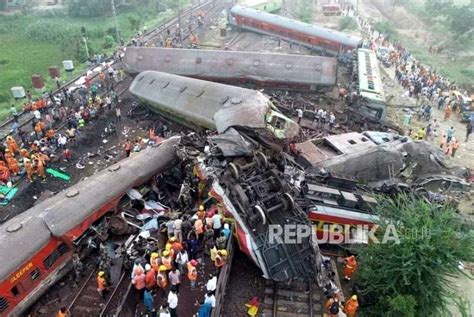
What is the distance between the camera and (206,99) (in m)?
19.2

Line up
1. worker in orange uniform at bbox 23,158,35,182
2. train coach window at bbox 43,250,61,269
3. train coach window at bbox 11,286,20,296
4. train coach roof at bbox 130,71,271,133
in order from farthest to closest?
worker in orange uniform at bbox 23,158,35,182 < train coach roof at bbox 130,71,271,133 < train coach window at bbox 43,250,61,269 < train coach window at bbox 11,286,20,296

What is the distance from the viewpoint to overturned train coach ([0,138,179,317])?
34.9 feet

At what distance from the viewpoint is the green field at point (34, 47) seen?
92.8ft

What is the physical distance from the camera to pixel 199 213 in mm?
12375

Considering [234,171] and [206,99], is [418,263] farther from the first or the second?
[206,99]

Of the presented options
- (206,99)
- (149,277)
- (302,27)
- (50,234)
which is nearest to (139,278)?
(149,277)

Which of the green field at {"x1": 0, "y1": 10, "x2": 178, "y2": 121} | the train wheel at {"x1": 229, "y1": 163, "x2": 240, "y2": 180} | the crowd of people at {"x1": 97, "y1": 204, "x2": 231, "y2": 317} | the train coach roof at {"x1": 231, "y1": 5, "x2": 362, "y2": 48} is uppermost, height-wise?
the train wheel at {"x1": 229, "y1": 163, "x2": 240, "y2": 180}

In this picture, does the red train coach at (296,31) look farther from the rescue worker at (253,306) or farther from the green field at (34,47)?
the rescue worker at (253,306)

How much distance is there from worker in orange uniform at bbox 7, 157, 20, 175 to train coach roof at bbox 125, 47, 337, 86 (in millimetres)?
10907

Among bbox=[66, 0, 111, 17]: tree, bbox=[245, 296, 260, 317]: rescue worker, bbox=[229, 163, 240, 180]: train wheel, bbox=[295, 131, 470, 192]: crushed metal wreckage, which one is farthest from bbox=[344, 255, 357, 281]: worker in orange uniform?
bbox=[66, 0, 111, 17]: tree

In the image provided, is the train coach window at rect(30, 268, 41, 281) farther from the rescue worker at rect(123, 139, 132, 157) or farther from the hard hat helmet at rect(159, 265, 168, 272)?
the rescue worker at rect(123, 139, 132, 157)

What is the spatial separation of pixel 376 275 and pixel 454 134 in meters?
15.2

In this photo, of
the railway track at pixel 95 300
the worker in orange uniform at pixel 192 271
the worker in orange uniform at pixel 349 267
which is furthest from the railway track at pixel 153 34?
the worker in orange uniform at pixel 349 267

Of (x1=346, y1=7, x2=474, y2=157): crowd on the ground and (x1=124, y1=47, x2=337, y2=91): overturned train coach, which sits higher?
(x1=124, y1=47, x2=337, y2=91): overturned train coach
